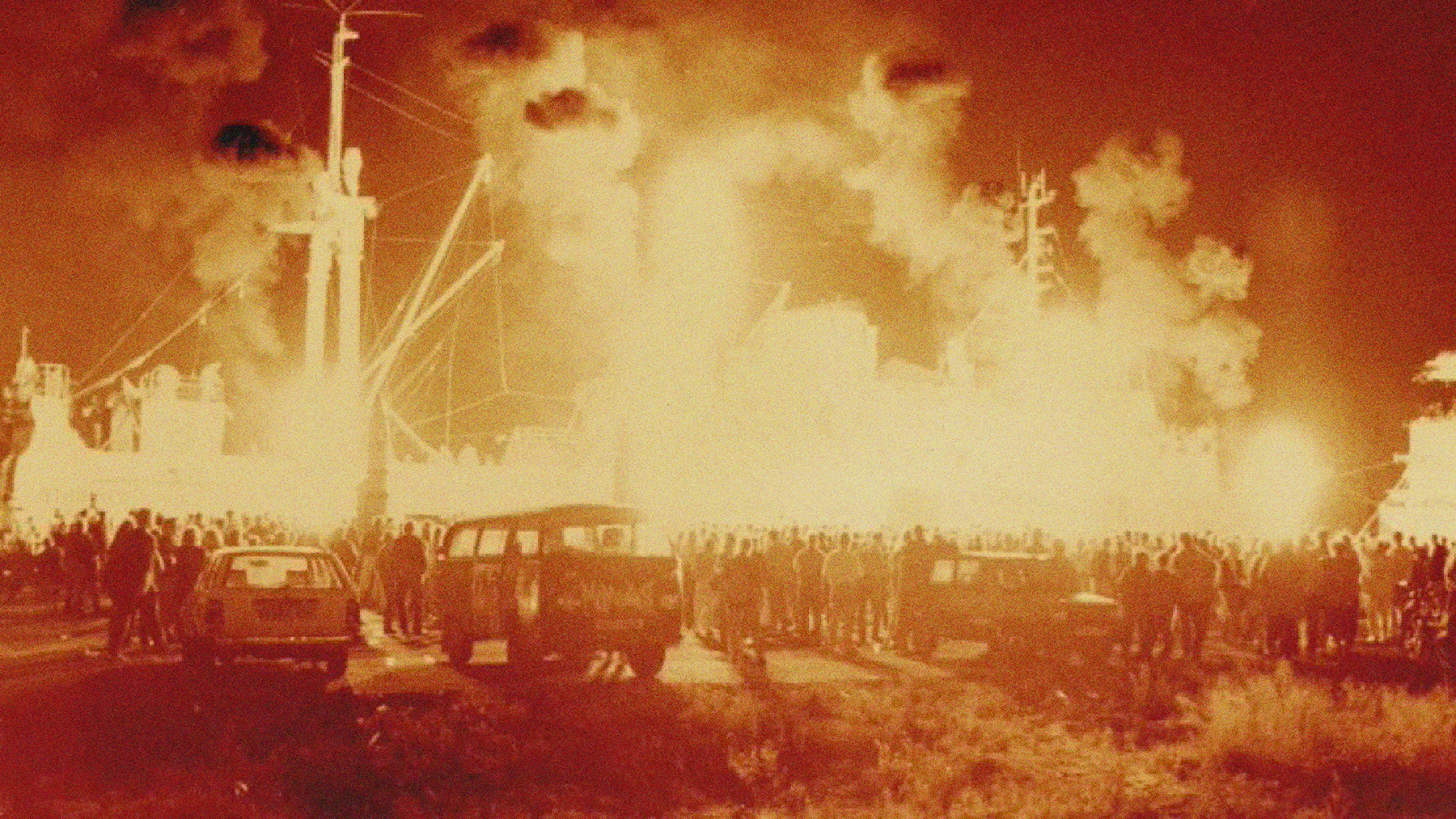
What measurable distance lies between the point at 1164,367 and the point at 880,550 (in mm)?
34000

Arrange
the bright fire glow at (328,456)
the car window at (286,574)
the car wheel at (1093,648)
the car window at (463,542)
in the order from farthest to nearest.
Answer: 1. the bright fire glow at (328,456)
2. the car wheel at (1093,648)
3. the car window at (463,542)
4. the car window at (286,574)

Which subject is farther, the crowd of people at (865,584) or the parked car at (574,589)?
the crowd of people at (865,584)

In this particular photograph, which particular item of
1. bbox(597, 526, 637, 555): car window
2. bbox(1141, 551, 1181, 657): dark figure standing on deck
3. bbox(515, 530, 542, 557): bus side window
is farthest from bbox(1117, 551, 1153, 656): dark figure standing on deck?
bbox(515, 530, 542, 557): bus side window

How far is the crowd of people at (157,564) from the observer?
753 inches

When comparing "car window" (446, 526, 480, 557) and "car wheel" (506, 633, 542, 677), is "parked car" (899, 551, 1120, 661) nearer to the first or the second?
"car wheel" (506, 633, 542, 677)

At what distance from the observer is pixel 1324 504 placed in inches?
2315

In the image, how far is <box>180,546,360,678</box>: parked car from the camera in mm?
16766

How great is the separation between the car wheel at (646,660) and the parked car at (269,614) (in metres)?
3.30

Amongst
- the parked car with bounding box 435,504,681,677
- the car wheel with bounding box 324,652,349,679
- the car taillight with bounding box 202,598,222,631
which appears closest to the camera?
the car taillight with bounding box 202,598,222,631

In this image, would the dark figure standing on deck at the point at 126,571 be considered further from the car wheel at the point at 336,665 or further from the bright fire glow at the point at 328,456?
the bright fire glow at the point at 328,456

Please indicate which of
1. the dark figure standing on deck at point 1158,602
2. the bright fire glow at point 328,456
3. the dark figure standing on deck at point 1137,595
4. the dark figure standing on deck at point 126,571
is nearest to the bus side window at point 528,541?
the dark figure standing on deck at point 126,571

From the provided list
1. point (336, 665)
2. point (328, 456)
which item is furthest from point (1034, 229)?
point (336, 665)

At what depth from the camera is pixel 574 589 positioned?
57.8ft

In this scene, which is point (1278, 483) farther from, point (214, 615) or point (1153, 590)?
point (214, 615)
